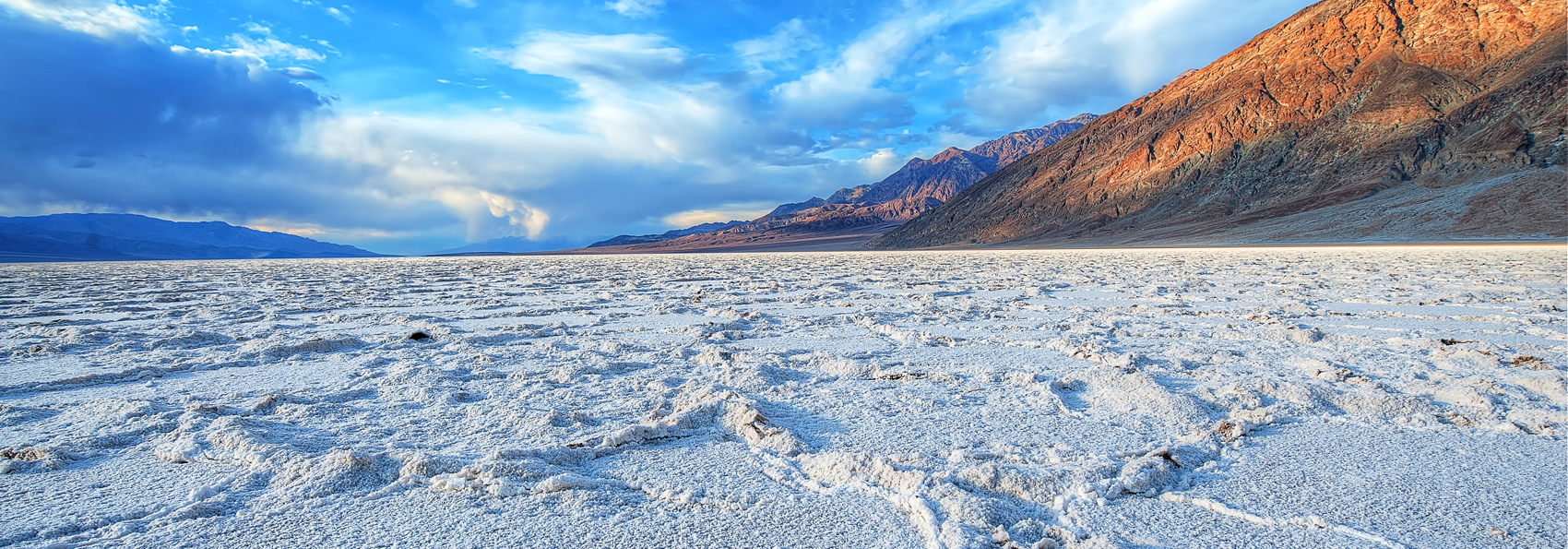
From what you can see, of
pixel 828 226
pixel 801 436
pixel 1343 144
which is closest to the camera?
pixel 801 436

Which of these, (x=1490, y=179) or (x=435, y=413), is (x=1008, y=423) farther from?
(x=1490, y=179)

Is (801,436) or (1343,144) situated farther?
(1343,144)

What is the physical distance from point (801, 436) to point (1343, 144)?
5816cm

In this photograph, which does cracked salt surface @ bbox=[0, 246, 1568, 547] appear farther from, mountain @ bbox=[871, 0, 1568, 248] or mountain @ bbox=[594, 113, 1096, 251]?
mountain @ bbox=[594, 113, 1096, 251]

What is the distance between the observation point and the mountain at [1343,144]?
37.2 meters

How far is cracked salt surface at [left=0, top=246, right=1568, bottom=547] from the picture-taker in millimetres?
1841

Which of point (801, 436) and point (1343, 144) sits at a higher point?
point (1343, 144)

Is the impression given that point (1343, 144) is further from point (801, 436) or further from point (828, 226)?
point (828, 226)

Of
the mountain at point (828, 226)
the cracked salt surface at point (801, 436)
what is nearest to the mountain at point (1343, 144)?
the mountain at point (828, 226)

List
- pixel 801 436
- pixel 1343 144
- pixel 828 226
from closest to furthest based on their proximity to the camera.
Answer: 1. pixel 801 436
2. pixel 1343 144
3. pixel 828 226

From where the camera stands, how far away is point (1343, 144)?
46.7m

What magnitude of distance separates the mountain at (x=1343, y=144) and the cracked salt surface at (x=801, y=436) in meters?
40.4

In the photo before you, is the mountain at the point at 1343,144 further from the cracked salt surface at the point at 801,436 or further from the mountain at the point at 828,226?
the cracked salt surface at the point at 801,436

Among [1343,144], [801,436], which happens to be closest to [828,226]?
[1343,144]
